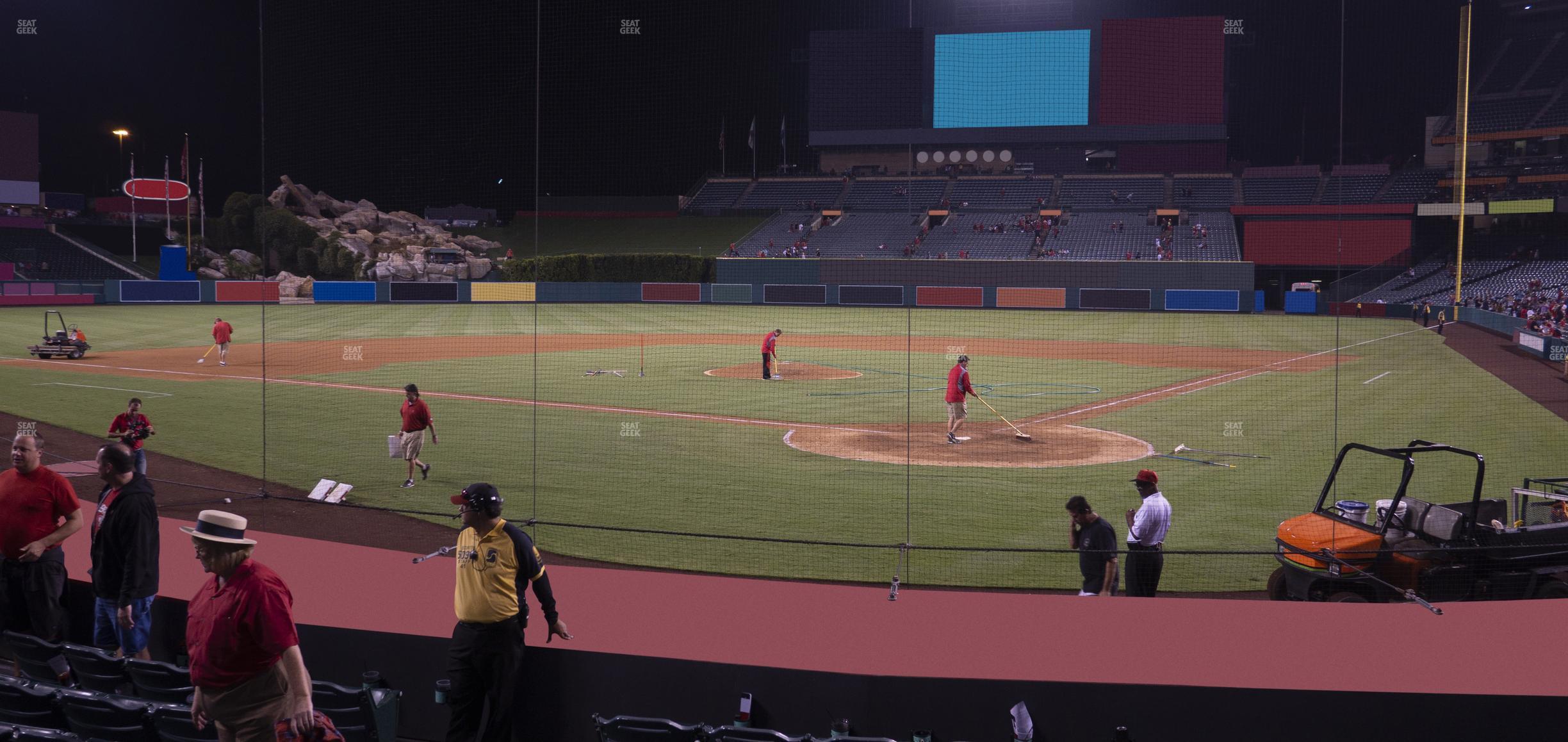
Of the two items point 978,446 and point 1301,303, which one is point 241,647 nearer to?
point 978,446

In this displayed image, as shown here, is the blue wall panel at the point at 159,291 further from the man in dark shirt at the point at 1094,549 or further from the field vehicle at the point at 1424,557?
the field vehicle at the point at 1424,557

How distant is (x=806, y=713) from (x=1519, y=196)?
64.0m

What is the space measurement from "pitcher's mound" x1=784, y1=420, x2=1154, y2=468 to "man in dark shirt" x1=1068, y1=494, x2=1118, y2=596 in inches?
311

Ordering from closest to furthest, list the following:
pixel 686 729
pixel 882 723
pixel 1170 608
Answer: pixel 686 729 < pixel 882 723 < pixel 1170 608

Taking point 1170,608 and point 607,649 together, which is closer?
point 607,649

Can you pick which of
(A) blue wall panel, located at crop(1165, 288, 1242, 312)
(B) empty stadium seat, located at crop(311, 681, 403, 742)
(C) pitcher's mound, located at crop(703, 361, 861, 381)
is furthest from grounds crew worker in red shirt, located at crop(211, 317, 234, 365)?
(A) blue wall panel, located at crop(1165, 288, 1242, 312)

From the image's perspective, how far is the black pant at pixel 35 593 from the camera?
→ 752 cm

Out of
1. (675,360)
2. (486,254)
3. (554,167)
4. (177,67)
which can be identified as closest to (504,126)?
(554,167)

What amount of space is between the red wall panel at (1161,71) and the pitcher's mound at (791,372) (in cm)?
4788

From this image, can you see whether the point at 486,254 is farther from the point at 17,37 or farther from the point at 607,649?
the point at 607,649

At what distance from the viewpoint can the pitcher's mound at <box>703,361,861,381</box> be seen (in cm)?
3081

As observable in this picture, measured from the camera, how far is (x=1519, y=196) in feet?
184

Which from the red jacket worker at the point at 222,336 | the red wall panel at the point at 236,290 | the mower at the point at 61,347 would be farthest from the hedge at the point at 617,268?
the mower at the point at 61,347

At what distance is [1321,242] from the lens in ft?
182
